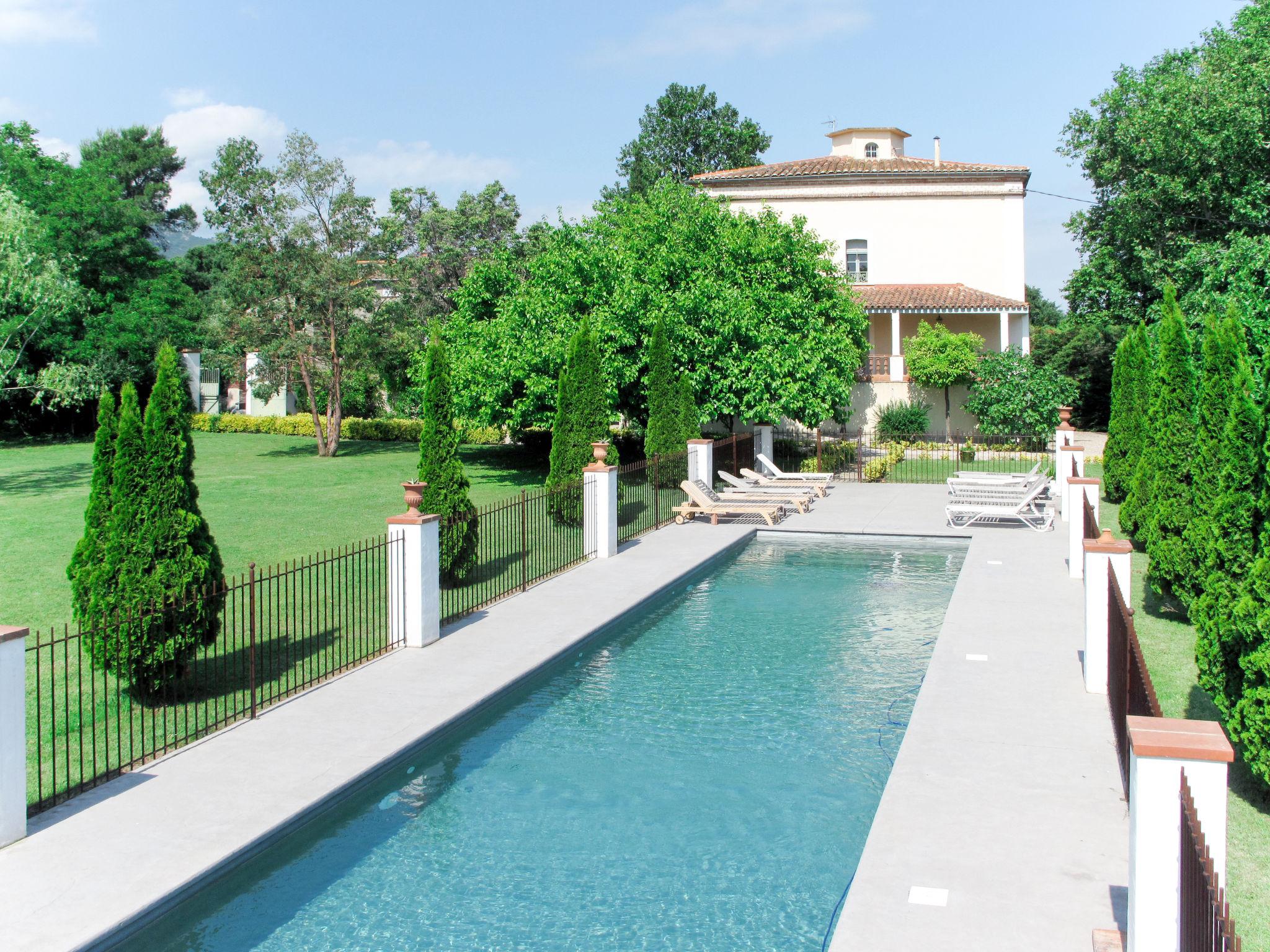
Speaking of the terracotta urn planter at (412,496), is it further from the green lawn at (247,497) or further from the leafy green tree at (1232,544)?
the leafy green tree at (1232,544)

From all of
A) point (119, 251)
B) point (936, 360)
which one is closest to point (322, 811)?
point (936, 360)

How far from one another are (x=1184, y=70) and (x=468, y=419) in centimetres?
2479

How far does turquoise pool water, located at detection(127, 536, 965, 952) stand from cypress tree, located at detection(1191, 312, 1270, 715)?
246 centimetres

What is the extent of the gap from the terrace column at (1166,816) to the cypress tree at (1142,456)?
9.99 metres

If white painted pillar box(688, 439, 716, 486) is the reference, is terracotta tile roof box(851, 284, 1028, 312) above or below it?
above

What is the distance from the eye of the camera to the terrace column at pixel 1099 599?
953 cm

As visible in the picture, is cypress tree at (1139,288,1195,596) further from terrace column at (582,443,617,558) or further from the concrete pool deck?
terrace column at (582,443,617,558)

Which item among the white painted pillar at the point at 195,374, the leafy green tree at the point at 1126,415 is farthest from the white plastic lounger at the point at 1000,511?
the white painted pillar at the point at 195,374

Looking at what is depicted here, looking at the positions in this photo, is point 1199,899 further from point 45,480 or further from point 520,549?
point 45,480

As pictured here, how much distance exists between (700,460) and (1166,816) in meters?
18.5

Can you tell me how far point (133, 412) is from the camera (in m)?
8.88

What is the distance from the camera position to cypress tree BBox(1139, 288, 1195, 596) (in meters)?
11.6

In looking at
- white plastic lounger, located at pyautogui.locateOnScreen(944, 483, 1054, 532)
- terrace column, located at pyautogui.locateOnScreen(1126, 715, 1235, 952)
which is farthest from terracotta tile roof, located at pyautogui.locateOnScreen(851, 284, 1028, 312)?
terrace column, located at pyautogui.locateOnScreen(1126, 715, 1235, 952)

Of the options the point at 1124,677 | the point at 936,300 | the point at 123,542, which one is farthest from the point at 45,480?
the point at 1124,677
